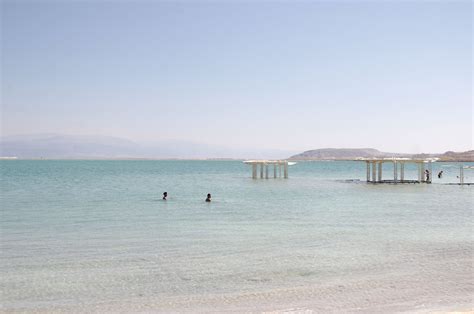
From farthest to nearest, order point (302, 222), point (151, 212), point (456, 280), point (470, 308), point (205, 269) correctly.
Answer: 1. point (151, 212)
2. point (302, 222)
3. point (205, 269)
4. point (456, 280)
5. point (470, 308)

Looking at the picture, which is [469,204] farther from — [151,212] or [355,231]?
[151,212]

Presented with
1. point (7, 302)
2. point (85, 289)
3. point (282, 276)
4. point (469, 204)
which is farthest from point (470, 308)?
point (469, 204)

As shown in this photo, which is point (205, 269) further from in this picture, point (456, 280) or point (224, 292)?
point (456, 280)

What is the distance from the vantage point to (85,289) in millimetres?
8977

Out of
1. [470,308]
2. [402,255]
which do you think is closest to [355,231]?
[402,255]

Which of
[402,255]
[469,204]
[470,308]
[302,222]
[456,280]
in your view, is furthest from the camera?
[469,204]

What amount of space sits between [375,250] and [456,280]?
303 centimetres

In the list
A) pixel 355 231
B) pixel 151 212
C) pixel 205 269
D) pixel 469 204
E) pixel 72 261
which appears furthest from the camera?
pixel 469 204

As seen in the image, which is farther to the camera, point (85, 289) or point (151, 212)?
point (151, 212)

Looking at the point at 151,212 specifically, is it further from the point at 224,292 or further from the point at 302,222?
the point at 224,292

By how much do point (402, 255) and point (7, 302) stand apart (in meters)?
8.60

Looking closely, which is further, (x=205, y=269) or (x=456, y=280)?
(x=205, y=269)

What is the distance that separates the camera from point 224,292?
8.84 metres

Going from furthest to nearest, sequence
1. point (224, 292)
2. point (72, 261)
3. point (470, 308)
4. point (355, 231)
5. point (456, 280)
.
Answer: point (355, 231), point (72, 261), point (456, 280), point (224, 292), point (470, 308)
